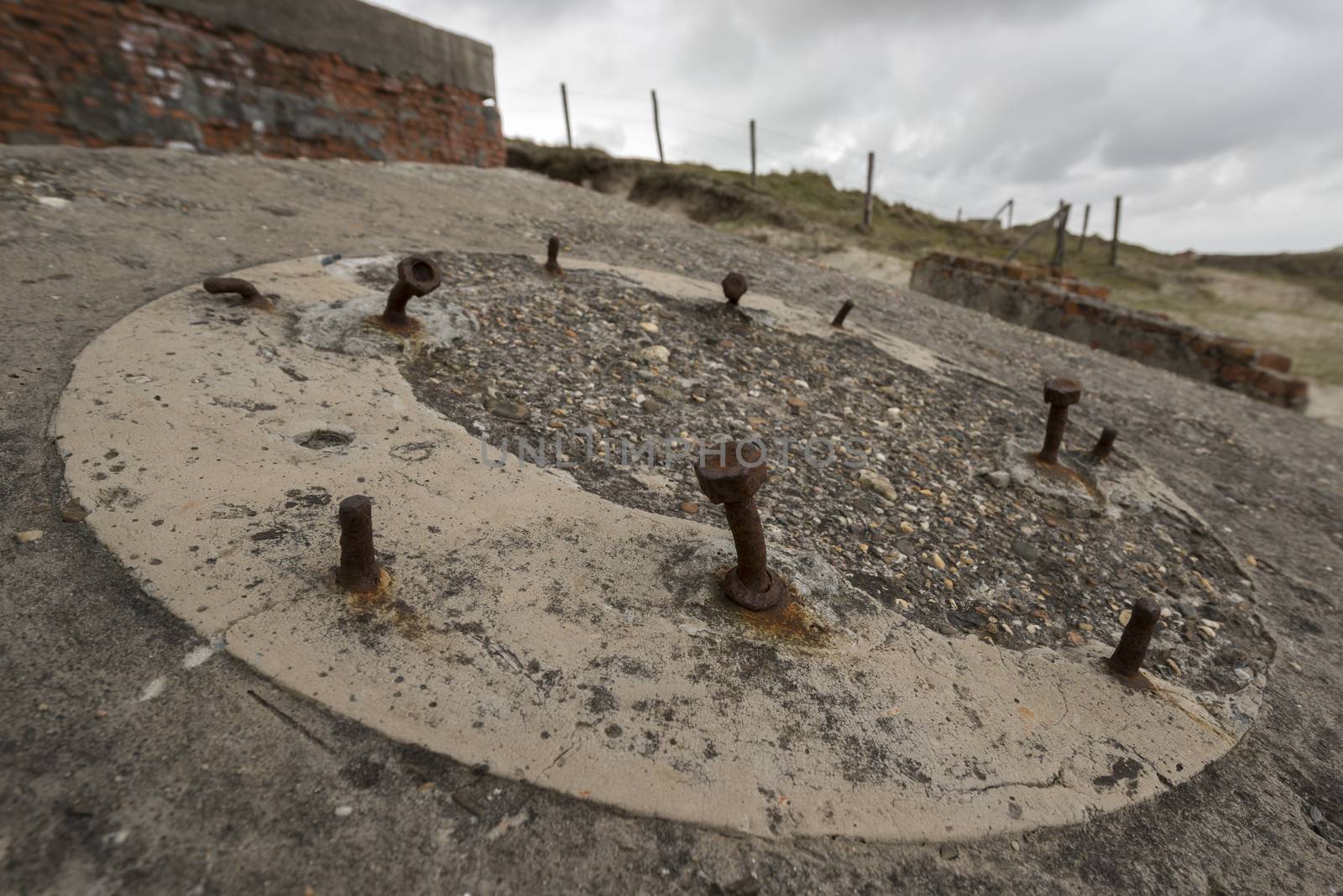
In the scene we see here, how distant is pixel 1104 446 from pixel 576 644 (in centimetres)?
292

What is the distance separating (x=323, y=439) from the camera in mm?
2066

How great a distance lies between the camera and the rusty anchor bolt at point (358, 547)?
1444 millimetres

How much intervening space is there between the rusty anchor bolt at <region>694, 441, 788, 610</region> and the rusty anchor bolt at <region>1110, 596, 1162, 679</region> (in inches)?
38.3

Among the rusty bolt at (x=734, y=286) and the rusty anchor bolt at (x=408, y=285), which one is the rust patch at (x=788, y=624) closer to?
the rusty anchor bolt at (x=408, y=285)

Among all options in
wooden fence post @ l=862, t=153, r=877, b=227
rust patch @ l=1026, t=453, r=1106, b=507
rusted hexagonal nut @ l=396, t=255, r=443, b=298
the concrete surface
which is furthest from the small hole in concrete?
wooden fence post @ l=862, t=153, r=877, b=227

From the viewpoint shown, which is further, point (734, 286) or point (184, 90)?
point (184, 90)

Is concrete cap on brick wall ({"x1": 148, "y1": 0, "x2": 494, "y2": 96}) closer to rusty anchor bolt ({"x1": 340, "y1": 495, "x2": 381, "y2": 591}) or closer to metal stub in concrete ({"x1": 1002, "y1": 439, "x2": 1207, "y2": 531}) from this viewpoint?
rusty anchor bolt ({"x1": 340, "y1": 495, "x2": 381, "y2": 591})

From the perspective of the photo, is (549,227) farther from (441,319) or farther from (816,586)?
(816,586)

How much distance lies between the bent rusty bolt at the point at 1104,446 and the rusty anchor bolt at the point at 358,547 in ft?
10.7

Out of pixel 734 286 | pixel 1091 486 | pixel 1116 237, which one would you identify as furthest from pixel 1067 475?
pixel 1116 237

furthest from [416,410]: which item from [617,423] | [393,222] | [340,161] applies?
[340,161]

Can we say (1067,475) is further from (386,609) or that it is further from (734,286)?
(386,609)

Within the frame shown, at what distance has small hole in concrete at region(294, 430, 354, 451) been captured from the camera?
2.02m

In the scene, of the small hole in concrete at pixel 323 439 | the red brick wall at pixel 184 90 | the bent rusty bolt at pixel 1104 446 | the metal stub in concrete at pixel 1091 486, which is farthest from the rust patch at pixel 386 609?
the red brick wall at pixel 184 90
